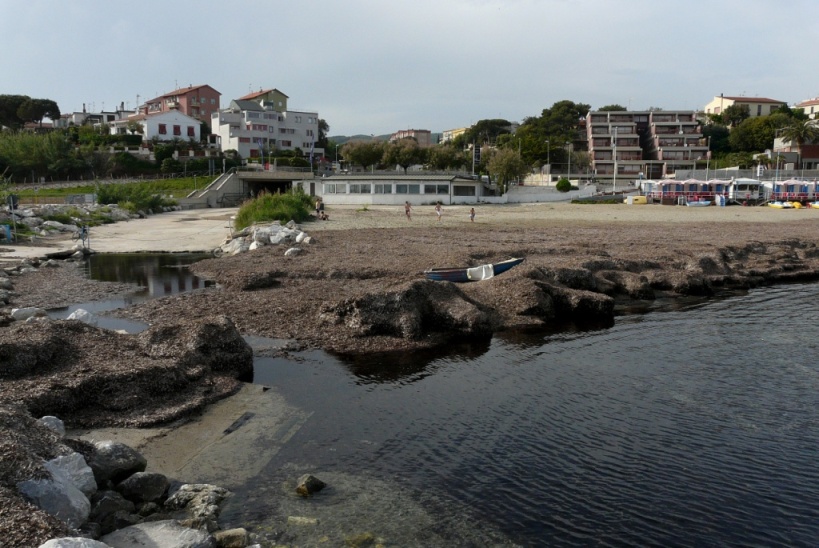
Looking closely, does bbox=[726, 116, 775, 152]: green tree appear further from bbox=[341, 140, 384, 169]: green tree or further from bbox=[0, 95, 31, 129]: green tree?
bbox=[0, 95, 31, 129]: green tree

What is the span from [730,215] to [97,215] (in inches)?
2243

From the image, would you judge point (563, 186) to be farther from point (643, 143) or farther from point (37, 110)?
point (37, 110)

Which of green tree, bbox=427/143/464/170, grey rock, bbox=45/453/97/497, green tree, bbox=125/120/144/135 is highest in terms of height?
green tree, bbox=125/120/144/135

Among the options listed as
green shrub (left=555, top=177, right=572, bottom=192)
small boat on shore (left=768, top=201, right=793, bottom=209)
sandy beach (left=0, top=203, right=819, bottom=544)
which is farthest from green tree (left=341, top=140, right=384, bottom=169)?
sandy beach (left=0, top=203, right=819, bottom=544)

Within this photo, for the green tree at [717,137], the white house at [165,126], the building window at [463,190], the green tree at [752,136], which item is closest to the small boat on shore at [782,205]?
the building window at [463,190]

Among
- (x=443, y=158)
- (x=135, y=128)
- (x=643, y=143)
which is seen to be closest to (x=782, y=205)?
(x=443, y=158)

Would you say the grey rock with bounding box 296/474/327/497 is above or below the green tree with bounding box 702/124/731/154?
below

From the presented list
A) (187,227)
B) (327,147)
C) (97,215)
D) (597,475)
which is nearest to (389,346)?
(597,475)

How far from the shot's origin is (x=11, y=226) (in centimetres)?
4222

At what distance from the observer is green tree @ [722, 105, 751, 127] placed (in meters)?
142

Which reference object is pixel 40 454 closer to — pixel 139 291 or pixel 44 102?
pixel 139 291

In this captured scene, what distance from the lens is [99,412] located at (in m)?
11.8

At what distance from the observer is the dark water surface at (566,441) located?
8812mm

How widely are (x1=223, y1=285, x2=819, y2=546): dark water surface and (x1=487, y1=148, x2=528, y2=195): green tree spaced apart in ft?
224
